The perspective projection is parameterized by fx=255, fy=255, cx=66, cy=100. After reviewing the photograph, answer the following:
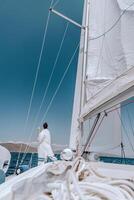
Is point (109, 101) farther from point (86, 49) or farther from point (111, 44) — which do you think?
point (86, 49)

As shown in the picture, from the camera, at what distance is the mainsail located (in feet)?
7.84

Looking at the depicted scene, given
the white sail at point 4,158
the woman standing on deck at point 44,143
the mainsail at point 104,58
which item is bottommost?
the white sail at point 4,158

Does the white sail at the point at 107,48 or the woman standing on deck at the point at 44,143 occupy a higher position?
the white sail at the point at 107,48

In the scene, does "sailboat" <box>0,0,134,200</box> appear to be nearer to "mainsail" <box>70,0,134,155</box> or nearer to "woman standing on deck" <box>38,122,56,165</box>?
"mainsail" <box>70,0,134,155</box>

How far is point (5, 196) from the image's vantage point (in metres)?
0.95

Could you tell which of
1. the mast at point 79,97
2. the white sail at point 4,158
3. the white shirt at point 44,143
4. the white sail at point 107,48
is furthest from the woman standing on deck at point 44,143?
the white sail at point 4,158

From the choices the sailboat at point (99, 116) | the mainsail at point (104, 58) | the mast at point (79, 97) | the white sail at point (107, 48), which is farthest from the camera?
the mast at point (79, 97)

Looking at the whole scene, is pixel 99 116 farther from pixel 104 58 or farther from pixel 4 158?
pixel 4 158

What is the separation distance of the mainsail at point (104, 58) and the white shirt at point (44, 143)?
1494mm

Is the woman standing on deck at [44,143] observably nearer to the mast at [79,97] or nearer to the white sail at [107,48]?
the mast at [79,97]

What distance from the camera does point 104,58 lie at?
3.21 m

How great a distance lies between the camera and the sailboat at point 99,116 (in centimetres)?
108

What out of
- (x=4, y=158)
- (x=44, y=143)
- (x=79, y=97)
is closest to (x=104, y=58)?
(x=79, y=97)

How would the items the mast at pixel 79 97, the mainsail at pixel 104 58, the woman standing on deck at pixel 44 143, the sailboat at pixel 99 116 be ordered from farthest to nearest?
the woman standing on deck at pixel 44 143
the mast at pixel 79 97
the mainsail at pixel 104 58
the sailboat at pixel 99 116
